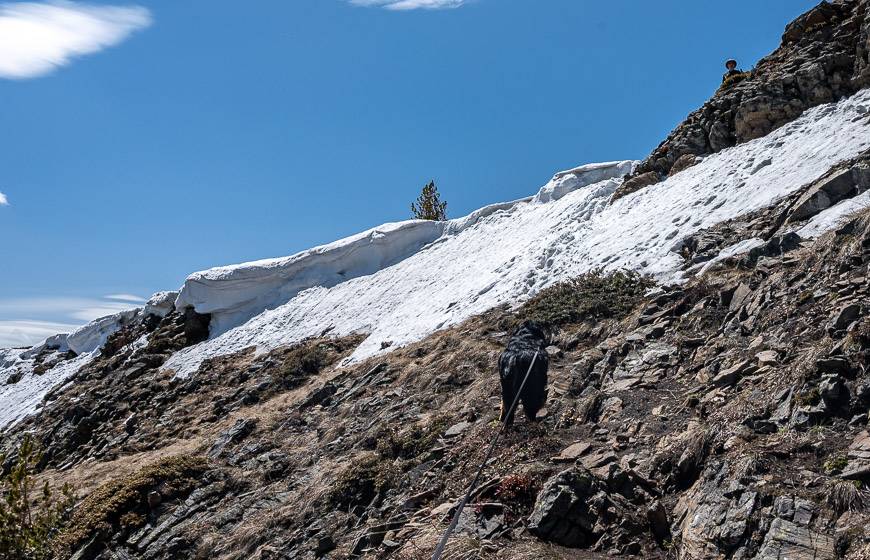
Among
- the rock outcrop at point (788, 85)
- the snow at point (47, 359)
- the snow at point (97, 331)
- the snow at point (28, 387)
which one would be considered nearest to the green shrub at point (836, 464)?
the rock outcrop at point (788, 85)

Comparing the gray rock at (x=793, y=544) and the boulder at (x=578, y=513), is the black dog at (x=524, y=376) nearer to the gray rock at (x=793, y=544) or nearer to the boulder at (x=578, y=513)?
the boulder at (x=578, y=513)

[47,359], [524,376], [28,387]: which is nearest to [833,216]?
[524,376]

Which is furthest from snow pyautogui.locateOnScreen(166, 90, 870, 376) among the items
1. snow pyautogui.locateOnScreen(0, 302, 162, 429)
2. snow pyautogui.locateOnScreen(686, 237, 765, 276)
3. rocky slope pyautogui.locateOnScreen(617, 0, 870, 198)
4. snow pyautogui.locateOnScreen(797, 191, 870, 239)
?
snow pyautogui.locateOnScreen(0, 302, 162, 429)

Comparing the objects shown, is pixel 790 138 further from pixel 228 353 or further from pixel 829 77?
pixel 228 353

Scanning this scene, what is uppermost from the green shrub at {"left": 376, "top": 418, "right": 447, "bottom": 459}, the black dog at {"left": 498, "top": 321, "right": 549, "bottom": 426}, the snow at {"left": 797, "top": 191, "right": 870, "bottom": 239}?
the snow at {"left": 797, "top": 191, "right": 870, "bottom": 239}

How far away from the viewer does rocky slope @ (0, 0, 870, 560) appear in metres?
6.11

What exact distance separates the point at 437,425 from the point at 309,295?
636 inches

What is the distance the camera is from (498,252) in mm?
20875

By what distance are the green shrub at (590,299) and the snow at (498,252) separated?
1.89 feet

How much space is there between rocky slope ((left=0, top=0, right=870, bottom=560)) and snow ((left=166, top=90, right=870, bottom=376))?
0.14 meters

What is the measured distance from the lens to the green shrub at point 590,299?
12.6 metres

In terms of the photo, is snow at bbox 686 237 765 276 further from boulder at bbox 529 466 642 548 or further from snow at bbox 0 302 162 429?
snow at bbox 0 302 162 429

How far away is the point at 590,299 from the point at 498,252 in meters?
7.78

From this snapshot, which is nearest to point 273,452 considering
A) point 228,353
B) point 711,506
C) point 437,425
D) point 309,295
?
point 437,425
